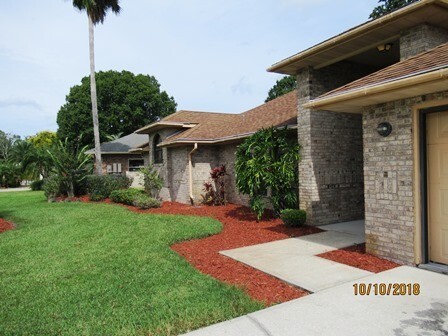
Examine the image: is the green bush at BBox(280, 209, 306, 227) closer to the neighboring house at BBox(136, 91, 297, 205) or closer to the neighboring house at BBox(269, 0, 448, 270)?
the neighboring house at BBox(269, 0, 448, 270)

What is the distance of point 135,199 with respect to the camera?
49.4 feet

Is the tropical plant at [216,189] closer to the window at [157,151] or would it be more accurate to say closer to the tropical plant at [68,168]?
the window at [157,151]

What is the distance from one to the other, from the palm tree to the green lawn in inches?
485

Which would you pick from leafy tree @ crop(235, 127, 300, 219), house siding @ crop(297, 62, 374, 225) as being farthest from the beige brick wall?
leafy tree @ crop(235, 127, 300, 219)

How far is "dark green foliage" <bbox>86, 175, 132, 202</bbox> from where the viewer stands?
18.2m

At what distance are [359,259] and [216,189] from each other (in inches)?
363

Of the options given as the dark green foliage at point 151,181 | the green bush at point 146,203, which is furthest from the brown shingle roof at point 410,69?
the dark green foliage at point 151,181

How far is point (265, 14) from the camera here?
36.8ft

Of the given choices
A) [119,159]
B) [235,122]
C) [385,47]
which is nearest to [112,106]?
[119,159]

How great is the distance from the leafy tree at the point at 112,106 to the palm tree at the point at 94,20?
18028 mm

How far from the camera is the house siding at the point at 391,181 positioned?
5.46m

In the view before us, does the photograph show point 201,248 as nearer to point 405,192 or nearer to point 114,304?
point 114,304

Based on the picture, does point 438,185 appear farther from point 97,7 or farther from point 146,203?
point 97,7

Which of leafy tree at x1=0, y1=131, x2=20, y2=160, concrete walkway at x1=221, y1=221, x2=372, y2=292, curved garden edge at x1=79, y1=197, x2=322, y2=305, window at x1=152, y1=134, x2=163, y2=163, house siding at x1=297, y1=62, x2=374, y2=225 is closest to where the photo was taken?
curved garden edge at x1=79, y1=197, x2=322, y2=305
